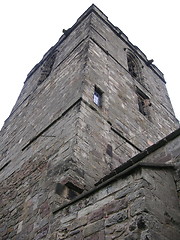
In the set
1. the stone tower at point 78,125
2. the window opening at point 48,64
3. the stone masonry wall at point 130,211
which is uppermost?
the window opening at point 48,64

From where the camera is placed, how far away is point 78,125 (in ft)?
18.5

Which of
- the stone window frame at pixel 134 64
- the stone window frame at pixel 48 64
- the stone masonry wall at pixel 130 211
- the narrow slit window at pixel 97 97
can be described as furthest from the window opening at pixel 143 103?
the stone masonry wall at pixel 130 211

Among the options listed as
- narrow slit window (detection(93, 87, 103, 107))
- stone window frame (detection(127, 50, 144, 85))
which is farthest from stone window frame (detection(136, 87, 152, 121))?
narrow slit window (detection(93, 87, 103, 107))

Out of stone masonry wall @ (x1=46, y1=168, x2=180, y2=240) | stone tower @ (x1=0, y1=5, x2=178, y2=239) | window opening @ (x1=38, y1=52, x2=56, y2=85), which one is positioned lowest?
stone masonry wall @ (x1=46, y1=168, x2=180, y2=240)

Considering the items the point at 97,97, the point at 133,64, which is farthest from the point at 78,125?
the point at 133,64

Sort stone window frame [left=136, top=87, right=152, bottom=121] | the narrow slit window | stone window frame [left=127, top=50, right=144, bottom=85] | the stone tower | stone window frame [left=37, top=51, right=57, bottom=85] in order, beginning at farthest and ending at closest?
stone window frame [left=37, top=51, right=57, bottom=85] < stone window frame [left=127, top=50, right=144, bottom=85] < stone window frame [left=136, top=87, right=152, bottom=121] < the narrow slit window < the stone tower

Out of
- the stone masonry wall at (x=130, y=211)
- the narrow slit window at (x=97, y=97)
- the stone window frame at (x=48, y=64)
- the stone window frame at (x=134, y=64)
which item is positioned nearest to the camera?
the stone masonry wall at (x=130, y=211)

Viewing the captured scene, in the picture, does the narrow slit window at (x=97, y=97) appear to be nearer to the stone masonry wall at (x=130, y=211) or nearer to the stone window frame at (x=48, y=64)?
the stone masonry wall at (x=130, y=211)

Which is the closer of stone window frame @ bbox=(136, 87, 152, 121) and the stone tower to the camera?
the stone tower

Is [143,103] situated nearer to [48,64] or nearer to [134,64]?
[134,64]

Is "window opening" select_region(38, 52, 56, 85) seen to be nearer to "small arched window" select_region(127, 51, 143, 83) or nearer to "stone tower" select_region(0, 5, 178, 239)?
"stone tower" select_region(0, 5, 178, 239)

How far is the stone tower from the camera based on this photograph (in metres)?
4.95

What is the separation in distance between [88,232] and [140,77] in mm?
9429

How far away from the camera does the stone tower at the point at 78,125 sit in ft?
16.2
